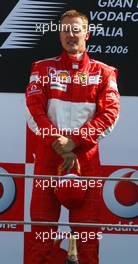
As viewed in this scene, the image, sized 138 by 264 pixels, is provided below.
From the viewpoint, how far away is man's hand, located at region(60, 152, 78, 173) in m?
2.76

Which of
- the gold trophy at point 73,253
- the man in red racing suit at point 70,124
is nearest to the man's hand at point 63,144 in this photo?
the man in red racing suit at point 70,124

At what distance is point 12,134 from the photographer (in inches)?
125

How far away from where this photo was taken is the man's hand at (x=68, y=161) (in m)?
2.76

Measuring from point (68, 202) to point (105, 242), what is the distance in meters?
0.51

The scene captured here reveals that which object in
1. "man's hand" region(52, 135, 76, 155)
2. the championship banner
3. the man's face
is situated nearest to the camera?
"man's hand" region(52, 135, 76, 155)

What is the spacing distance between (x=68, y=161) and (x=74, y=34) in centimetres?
54

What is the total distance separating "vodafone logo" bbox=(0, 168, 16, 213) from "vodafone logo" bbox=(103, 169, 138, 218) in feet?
1.43

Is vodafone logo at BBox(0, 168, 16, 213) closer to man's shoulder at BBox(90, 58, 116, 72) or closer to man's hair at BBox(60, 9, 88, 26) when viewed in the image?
man's shoulder at BBox(90, 58, 116, 72)

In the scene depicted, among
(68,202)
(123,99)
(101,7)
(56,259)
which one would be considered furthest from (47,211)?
(101,7)

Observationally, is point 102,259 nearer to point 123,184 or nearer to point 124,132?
point 123,184

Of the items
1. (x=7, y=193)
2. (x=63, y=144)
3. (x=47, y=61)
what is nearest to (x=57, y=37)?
(x=47, y=61)

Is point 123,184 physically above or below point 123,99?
below

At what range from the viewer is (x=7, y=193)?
3.23 meters

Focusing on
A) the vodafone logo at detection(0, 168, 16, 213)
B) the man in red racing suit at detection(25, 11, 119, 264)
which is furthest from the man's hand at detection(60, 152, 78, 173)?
the vodafone logo at detection(0, 168, 16, 213)
